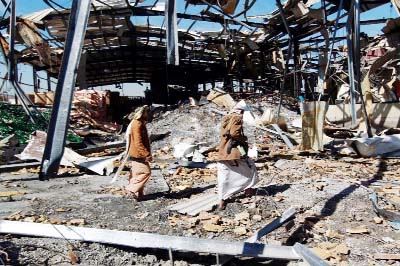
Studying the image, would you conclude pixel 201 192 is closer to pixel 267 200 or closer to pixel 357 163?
pixel 267 200

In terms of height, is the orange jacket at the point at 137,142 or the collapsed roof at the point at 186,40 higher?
the collapsed roof at the point at 186,40

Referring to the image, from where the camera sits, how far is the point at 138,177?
6414 mm

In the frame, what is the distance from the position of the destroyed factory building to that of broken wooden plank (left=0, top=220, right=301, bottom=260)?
2 cm

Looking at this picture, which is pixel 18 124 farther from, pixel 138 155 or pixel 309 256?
pixel 309 256

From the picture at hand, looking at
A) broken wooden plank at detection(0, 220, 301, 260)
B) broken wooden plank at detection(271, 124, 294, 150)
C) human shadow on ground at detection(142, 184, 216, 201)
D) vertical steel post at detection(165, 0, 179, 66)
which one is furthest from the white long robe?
broken wooden plank at detection(271, 124, 294, 150)

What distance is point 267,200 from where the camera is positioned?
6.14 m

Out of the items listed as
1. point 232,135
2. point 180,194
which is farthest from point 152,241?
point 180,194

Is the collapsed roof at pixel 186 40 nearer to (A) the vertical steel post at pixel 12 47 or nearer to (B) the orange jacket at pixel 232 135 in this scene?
(A) the vertical steel post at pixel 12 47

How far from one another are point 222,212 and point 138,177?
1.53m

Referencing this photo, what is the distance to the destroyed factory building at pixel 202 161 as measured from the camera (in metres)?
4.36

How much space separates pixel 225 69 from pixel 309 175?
49.0 feet

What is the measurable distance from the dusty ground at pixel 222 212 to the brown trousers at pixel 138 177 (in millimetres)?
241

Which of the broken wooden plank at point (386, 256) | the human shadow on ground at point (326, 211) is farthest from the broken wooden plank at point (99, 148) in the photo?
the broken wooden plank at point (386, 256)

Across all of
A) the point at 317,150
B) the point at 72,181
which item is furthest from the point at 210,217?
the point at 317,150
